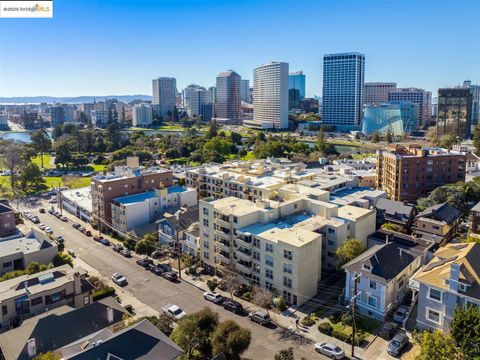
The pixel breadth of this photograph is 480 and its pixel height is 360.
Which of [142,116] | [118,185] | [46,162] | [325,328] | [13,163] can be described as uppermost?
[142,116]

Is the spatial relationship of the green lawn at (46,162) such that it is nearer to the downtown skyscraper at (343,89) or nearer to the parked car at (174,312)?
the parked car at (174,312)

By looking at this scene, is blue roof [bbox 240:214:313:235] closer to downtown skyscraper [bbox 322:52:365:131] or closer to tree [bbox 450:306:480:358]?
tree [bbox 450:306:480:358]

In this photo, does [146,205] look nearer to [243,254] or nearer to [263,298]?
[243,254]

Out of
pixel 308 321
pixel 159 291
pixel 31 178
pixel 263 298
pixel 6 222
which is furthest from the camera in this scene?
pixel 31 178

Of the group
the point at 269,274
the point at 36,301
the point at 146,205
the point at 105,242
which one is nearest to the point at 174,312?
the point at 269,274

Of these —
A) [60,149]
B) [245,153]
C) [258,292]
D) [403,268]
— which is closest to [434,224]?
[403,268]

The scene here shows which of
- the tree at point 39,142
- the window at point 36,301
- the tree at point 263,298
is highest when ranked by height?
the tree at point 39,142

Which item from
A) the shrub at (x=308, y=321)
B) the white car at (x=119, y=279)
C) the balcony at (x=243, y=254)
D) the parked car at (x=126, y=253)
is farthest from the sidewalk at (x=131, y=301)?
→ the shrub at (x=308, y=321)
